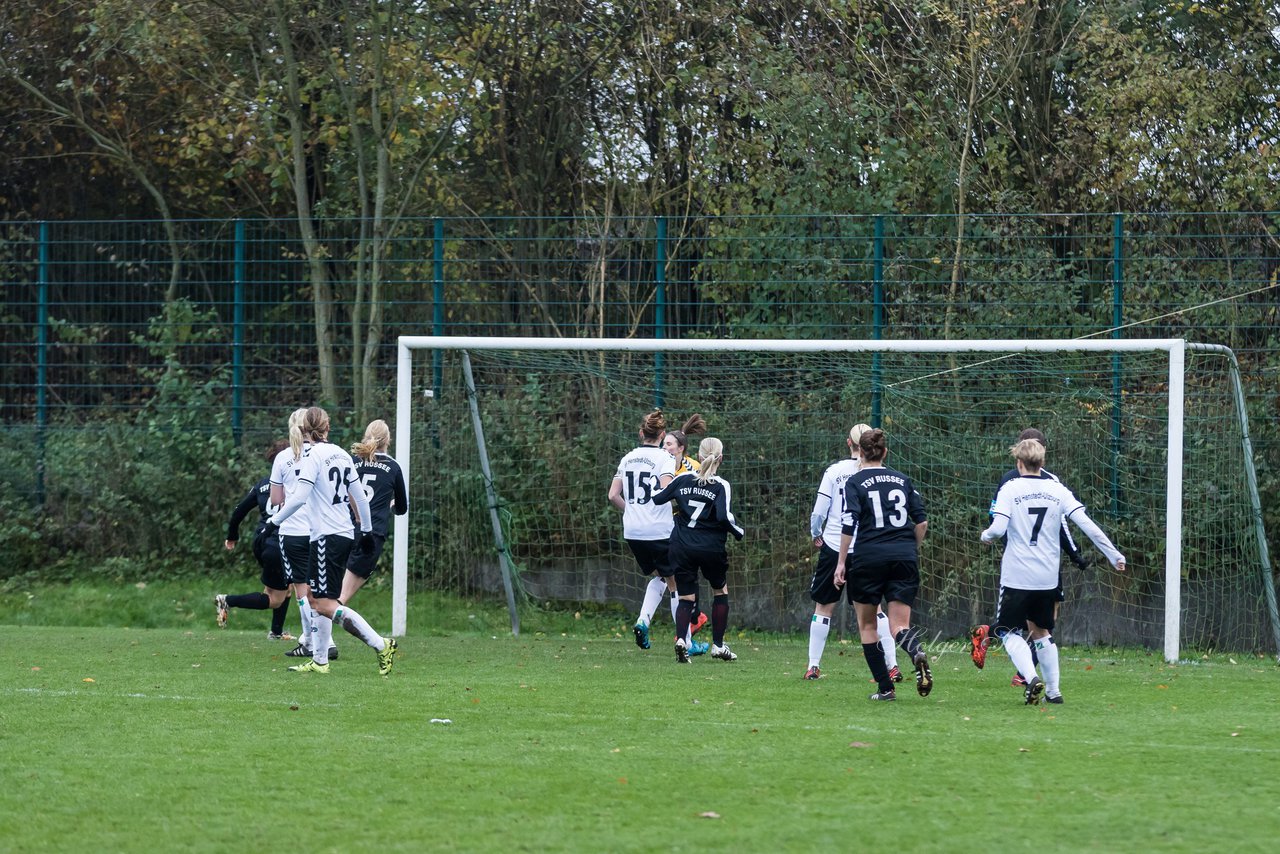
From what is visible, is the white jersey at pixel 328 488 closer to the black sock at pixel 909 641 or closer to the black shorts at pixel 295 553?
the black shorts at pixel 295 553

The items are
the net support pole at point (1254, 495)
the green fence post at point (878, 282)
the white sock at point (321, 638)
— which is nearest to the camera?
the white sock at point (321, 638)

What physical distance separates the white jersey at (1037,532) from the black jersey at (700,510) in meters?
2.64

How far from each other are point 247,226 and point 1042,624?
38.5 feet

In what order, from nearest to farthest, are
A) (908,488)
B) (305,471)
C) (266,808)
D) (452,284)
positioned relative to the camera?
(266,808) → (908,488) → (305,471) → (452,284)

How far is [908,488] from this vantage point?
9516 mm

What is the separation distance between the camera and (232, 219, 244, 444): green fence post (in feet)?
54.9

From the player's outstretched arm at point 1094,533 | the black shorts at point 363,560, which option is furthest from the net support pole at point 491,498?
the player's outstretched arm at point 1094,533

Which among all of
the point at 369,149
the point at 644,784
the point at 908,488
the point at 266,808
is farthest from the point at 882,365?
the point at 266,808

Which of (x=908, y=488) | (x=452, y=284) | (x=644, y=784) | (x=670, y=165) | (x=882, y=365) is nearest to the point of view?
(x=644, y=784)

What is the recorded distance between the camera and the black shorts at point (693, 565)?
11.8m

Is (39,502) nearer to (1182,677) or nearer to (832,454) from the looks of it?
(832,454)

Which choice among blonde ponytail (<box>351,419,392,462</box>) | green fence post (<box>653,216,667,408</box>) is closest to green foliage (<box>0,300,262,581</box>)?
green fence post (<box>653,216,667,408</box>)

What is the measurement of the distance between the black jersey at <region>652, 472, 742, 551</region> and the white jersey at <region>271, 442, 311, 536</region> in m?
2.72

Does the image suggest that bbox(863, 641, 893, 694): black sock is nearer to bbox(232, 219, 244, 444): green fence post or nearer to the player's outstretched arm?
the player's outstretched arm
